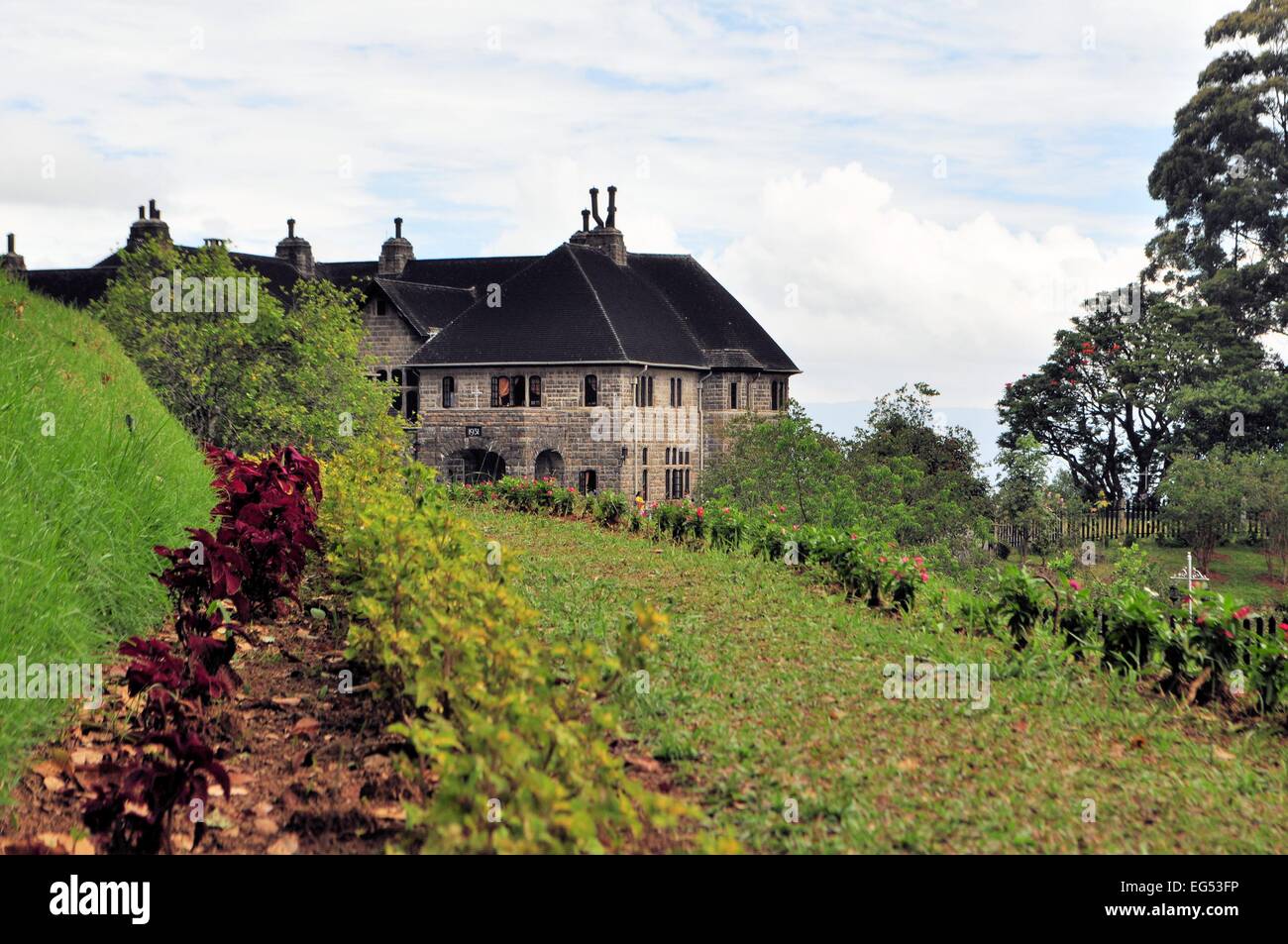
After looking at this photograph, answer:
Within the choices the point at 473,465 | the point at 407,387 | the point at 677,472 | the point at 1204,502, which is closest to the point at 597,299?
the point at 677,472

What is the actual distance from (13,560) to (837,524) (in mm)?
16570

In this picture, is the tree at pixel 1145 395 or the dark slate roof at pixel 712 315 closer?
the tree at pixel 1145 395

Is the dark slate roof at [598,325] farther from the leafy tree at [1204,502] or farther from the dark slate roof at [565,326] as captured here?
the leafy tree at [1204,502]

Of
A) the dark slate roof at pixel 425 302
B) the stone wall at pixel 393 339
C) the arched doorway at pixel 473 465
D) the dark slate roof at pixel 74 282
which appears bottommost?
the arched doorway at pixel 473 465

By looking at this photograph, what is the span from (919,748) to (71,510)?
575cm

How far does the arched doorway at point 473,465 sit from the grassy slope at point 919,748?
36.6 meters

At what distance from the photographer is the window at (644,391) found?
46656mm

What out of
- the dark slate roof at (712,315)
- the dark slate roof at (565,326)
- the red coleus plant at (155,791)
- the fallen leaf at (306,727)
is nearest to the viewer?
the red coleus plant at (155,791)

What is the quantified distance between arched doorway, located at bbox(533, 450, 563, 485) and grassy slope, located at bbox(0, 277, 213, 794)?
33649 millimetres

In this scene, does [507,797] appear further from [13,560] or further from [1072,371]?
[1072,371]

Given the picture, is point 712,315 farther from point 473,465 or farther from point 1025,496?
point 1025,496

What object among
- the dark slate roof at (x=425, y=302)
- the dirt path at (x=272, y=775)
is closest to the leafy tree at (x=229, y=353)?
the dirt path at (x=272, y=775)

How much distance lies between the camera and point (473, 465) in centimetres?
4775
